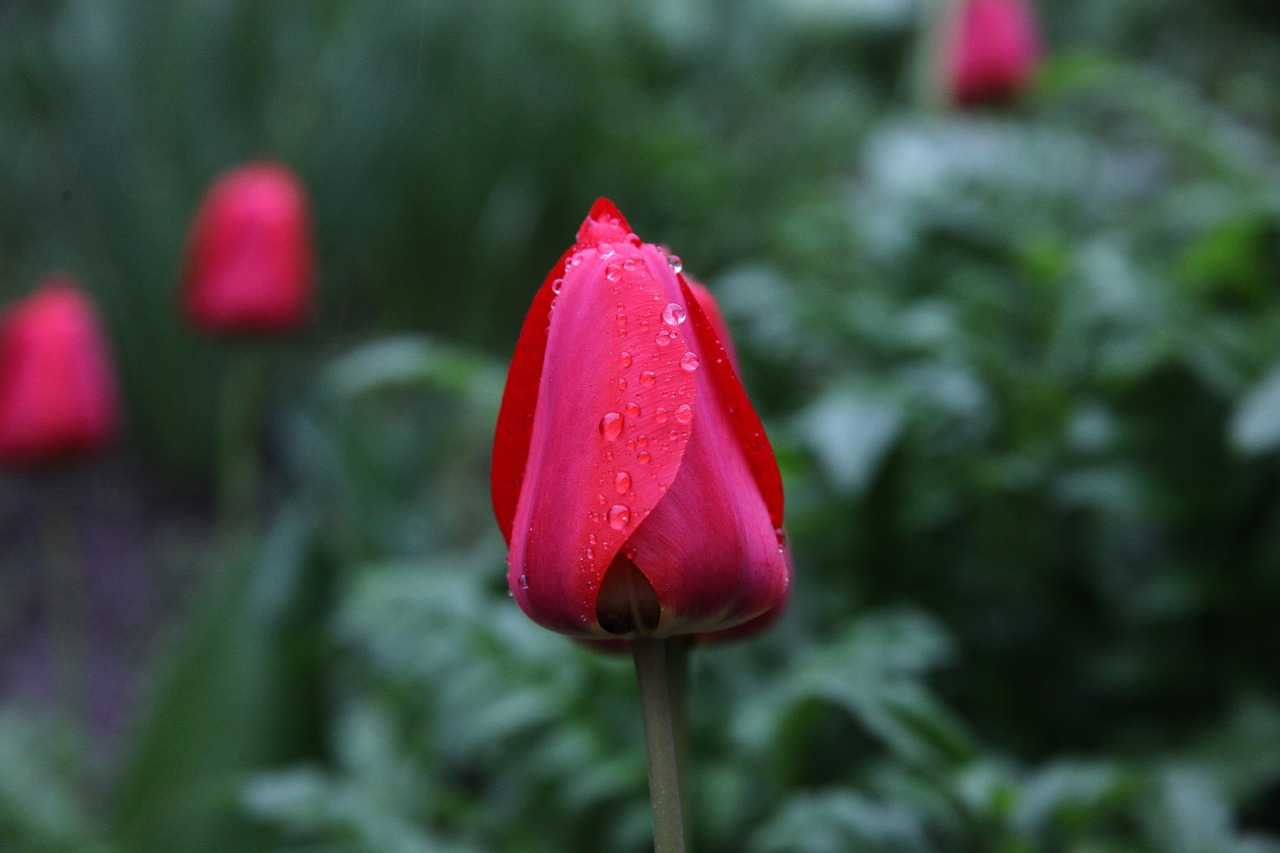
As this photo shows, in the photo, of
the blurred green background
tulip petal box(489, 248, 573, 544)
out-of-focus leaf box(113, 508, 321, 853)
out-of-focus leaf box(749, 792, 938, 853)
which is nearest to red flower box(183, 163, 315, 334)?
the blurred green background

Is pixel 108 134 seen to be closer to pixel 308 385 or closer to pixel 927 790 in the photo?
pixel 308 385

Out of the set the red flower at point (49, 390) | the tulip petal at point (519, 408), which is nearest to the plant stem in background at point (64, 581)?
the red flower at point (49, 390)

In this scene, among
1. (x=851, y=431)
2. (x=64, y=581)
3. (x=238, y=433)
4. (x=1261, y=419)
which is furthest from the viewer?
(x=64, y=581)

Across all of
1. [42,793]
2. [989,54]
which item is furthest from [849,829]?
[989,54]

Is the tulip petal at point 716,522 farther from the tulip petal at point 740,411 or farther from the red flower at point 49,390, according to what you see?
the red flower at point 49,390

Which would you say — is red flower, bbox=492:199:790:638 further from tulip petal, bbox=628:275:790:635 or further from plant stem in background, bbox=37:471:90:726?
plant stem in background, bbox=37:471:90:726

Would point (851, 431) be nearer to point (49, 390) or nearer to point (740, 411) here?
point (740, 411)
